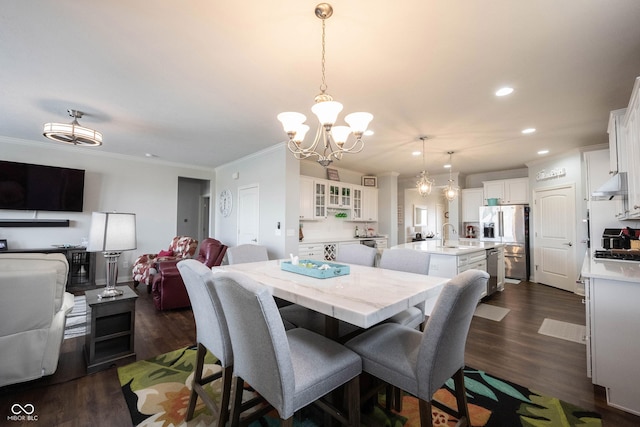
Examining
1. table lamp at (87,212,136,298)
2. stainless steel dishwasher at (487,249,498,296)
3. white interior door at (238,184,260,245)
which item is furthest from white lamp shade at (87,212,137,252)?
stainless steel dishwasher at (487,249,498,296)

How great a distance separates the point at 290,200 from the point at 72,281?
13.3 feet

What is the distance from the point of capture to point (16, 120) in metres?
3.43

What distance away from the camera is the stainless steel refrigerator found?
556 centimetres

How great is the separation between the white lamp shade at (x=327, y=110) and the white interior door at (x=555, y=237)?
17.3ft

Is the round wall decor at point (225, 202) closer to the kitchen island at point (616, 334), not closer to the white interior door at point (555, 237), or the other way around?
the kitchen island at point (616, 334)

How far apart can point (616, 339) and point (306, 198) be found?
4150 mm

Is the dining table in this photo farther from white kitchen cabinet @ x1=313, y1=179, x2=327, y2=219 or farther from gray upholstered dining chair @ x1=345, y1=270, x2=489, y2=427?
white kitchen cabinet @ x1=313, y1=179, x2=327, y2=219

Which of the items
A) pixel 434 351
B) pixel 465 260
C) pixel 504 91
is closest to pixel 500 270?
pixel 465 260

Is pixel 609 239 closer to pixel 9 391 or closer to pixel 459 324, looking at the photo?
pixel 459 324

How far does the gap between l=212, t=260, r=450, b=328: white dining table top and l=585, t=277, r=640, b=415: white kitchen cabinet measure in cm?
114

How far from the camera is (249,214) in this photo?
5027mm

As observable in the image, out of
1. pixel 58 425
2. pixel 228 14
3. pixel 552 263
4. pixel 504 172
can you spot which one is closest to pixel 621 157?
pixel 552 263

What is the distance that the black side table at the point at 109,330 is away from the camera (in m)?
2.20

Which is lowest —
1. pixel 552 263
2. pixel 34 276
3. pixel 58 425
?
pixel 58 425
